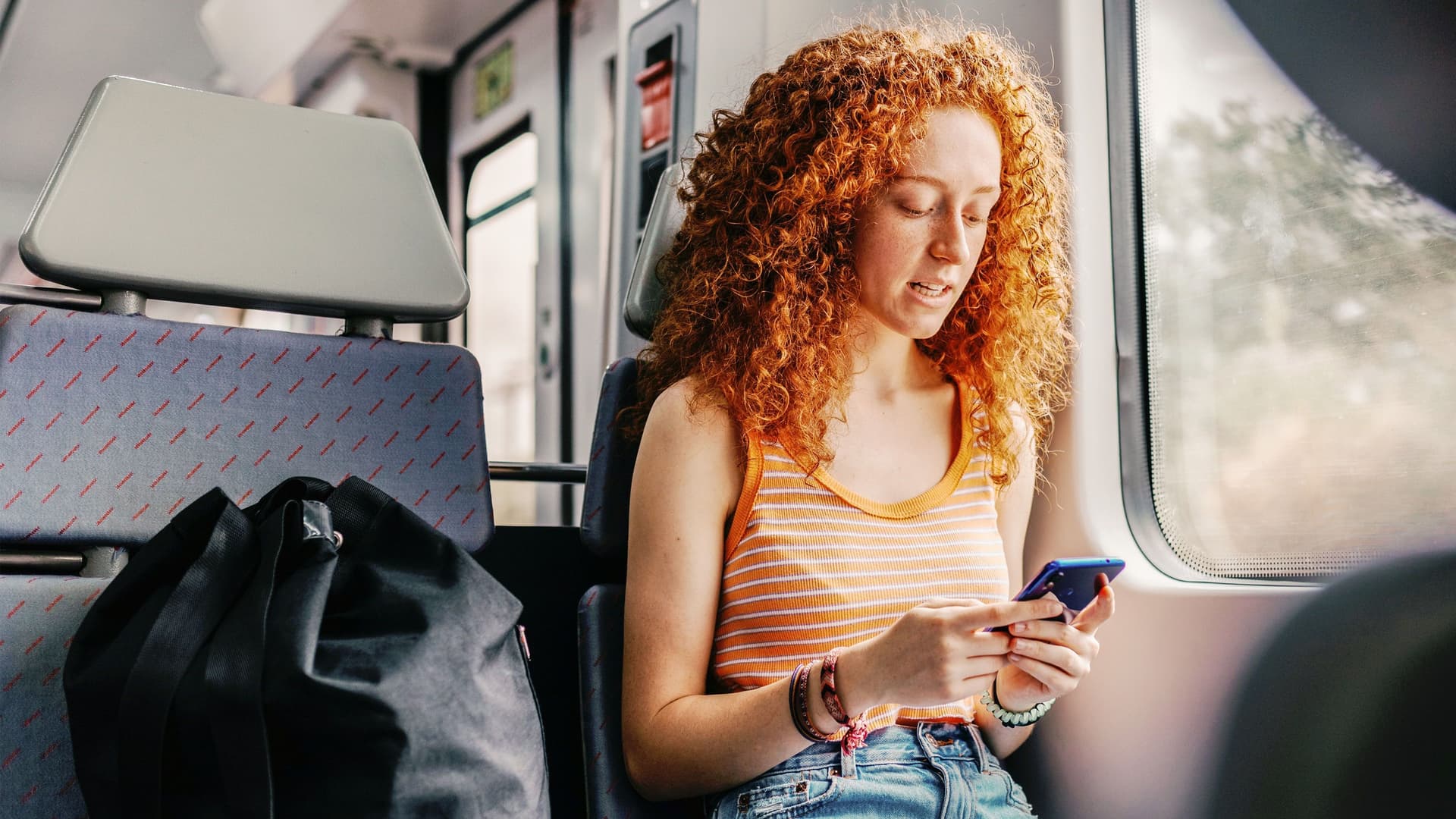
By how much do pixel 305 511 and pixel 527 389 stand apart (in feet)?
13.5

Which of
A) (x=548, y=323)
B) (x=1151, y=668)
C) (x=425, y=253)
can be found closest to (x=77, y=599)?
(x=425, y=253)

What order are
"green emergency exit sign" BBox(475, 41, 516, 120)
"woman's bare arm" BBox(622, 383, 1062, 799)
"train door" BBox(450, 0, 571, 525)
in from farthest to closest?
"green emergency exit sign" BBox(475, 41, 516, 120)
"train door" BBox(450, 0, 571, 525)
"woman's bare arm" BBox(622, 383, 1062, 799)

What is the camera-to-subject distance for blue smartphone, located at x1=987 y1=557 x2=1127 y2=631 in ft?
3.18

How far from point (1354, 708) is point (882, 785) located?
0.48 metres

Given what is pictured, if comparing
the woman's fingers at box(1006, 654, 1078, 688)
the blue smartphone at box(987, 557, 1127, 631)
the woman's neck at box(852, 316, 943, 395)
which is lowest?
the woman's fingers at box(1006, 654, 1078, 688)

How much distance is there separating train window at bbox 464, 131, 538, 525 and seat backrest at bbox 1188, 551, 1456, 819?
4046 millimetres

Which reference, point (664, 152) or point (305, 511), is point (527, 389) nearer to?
point (664, 152)

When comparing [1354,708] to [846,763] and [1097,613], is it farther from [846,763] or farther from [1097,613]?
[846,763]

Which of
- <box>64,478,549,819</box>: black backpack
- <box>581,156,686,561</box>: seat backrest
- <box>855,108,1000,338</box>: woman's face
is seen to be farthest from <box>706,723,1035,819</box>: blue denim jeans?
<box>855,108,1000,338</box>: woman's face

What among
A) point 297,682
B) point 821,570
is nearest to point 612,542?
point 821,570

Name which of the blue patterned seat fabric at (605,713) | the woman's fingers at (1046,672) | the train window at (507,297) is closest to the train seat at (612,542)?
the blue patterned seat fabric at (605,713)

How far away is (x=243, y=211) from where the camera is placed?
1.31 m

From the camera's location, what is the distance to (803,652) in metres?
1.17

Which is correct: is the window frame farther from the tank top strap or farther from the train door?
the train door
